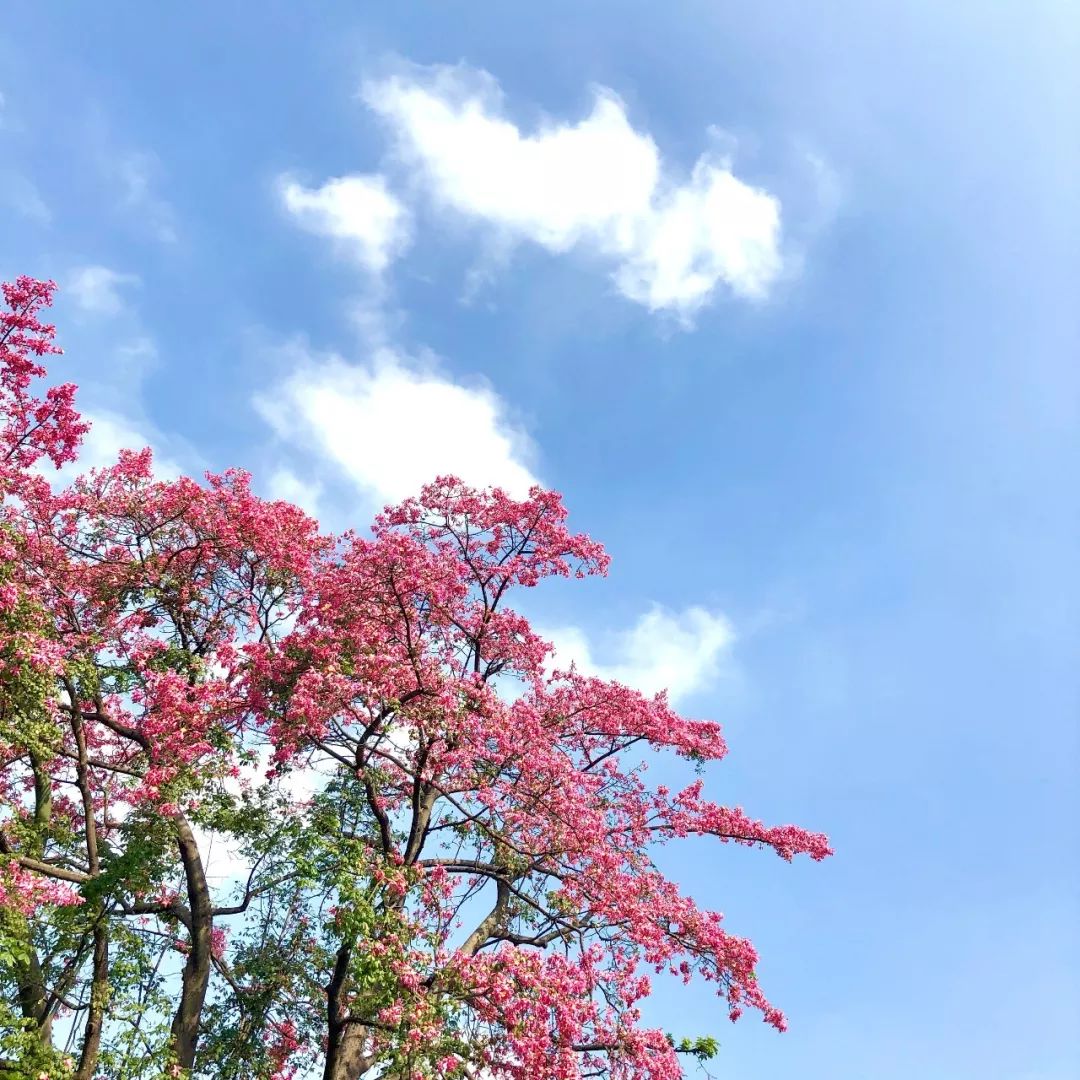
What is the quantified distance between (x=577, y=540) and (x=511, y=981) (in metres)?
7.34

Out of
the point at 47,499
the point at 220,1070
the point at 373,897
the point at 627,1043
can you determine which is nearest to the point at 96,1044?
the point at 220,1070

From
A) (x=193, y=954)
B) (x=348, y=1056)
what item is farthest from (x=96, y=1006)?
(x=348, y=1056)

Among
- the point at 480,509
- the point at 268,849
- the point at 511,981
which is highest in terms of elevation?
the point at 480,509

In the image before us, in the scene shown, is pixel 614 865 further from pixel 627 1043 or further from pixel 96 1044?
pixel 96 1044

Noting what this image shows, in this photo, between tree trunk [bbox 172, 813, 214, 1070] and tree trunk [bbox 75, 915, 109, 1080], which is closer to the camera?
tree trunk [bbox 75, 915, 109, 1080]

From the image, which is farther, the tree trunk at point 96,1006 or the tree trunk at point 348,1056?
the tree trunk at point 348,1056

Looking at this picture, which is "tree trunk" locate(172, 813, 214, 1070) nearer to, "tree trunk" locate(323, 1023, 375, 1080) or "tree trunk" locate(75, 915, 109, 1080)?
"tree trunk" locate(75, 915, 109, 1080)

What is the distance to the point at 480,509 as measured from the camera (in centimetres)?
1580

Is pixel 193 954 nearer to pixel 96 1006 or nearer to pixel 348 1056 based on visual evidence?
pixel 96 1006

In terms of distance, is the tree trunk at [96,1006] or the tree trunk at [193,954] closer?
the tree trunk at [96,1006]

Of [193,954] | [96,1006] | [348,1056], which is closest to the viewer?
[96,1006]

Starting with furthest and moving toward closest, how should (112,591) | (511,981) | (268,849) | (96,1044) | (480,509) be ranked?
(480,509) → (112,591) → (268,849) → (96,1044) → (511,981)

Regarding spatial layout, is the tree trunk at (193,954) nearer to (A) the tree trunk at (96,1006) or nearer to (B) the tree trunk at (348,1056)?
(A) the tree trunk at (96,1006)

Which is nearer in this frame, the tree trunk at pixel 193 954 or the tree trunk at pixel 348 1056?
the tree trunk at pixel 348 1056
